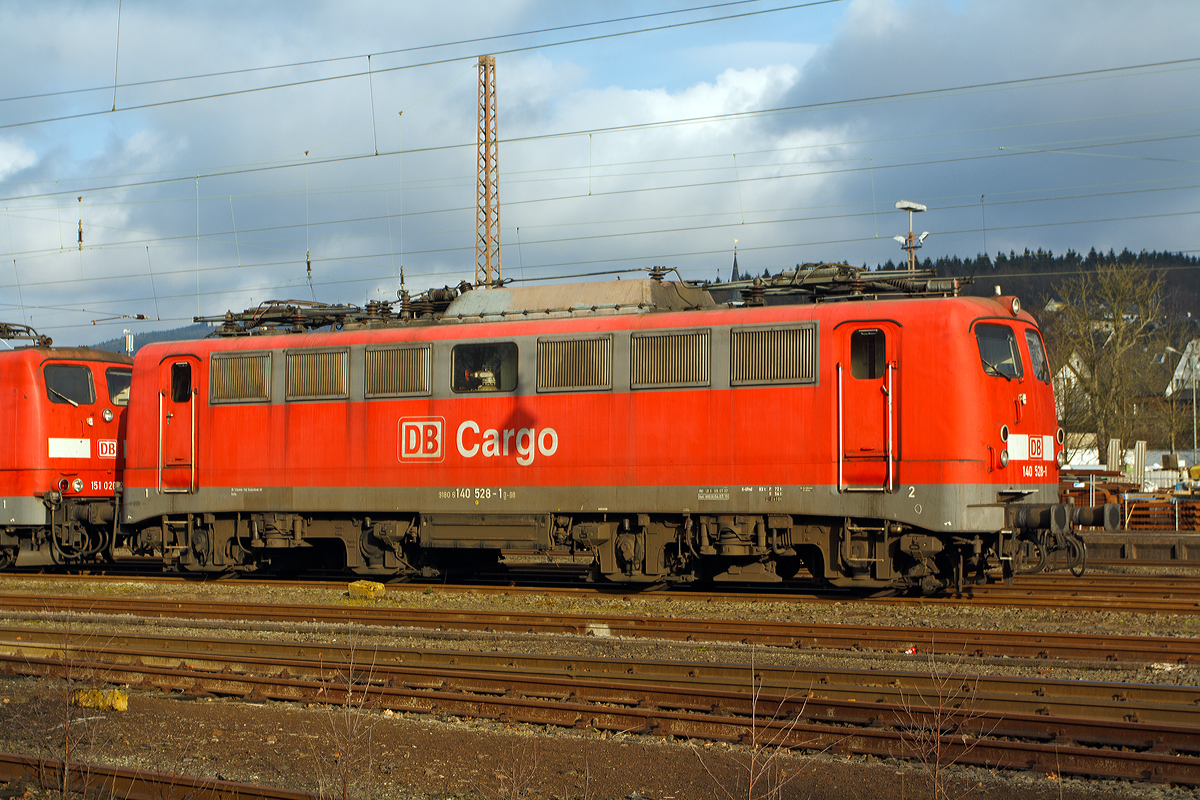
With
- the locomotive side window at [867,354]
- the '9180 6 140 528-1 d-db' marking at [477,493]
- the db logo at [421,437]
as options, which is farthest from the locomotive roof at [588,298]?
the '9180 6 140 528-1 d-db' marking at [477,493]

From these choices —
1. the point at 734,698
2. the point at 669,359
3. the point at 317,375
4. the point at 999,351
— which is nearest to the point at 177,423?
the point at 317,375

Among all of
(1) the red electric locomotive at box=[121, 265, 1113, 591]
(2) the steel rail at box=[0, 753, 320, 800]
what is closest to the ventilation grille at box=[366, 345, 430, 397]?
(1) the red electric locomotive at box=[121, 265, 1113, 591]

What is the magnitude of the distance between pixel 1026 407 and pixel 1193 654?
421 cm

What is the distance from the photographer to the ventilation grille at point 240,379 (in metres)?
16.6

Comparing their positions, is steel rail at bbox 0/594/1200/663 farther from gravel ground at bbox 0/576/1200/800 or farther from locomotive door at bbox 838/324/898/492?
locomotive door at bbox 838/324/898/492

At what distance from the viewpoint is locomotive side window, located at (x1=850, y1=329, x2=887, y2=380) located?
44.2 ft

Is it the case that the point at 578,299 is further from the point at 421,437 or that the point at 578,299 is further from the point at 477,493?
the point at 477,493

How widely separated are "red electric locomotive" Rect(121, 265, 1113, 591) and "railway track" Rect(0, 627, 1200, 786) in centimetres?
457

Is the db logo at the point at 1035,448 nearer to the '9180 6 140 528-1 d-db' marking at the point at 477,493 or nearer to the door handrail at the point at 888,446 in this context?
the door handrail at the point at 888,446

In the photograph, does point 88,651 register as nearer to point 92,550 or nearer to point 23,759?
point 23,759

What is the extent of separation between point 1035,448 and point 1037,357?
1328 millimetres

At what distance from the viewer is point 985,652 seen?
1046 centimetres

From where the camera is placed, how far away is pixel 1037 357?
1414cm

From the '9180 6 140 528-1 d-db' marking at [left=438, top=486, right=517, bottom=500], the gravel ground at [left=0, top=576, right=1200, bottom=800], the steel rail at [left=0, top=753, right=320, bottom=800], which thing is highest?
the '9180 6 140 528-1 d-db' marking at [left=438, top=486, right=517, bottom=500]
